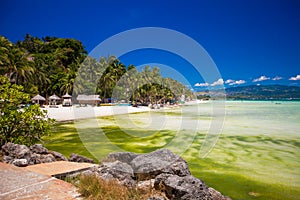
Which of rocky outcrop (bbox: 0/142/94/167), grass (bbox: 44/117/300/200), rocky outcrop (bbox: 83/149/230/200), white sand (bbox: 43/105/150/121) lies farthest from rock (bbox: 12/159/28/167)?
white sand (bbox: 43/105/150/121)

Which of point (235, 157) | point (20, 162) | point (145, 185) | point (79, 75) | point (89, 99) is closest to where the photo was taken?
point (145, 185)

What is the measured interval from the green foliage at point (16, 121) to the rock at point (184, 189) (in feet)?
16.2

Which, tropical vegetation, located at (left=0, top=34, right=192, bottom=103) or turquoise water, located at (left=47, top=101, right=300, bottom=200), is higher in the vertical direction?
tropical vegetation, located at (left=0, top=34, right=192, bottom=103)

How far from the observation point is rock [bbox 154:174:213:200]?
3.62 metres

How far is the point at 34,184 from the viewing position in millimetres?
4086

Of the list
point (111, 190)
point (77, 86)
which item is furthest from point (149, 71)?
point (111, 190)

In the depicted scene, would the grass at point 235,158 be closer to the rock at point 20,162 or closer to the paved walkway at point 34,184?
the rock at point 20,162

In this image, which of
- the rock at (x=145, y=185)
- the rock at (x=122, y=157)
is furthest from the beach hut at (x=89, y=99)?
the rock at (x=145, y=185)

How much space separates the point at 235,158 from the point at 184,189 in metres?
5.96

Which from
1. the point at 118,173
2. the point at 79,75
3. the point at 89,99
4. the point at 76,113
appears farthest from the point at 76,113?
the point at 79,75

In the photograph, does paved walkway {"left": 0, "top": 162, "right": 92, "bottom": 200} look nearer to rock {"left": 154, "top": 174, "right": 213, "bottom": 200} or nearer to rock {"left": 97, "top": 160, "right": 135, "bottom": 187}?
rock {"left": 97, "top": 160, "right": 135, "bottom": 187}

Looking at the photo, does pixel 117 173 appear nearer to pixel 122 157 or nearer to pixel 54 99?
pixel 122 157

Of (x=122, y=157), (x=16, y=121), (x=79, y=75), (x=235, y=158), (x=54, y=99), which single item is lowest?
(x=235, y=158)

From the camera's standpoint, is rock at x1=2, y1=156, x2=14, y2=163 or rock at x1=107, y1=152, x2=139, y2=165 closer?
rock at x1=2, y1=156, x2=14, y2=163
